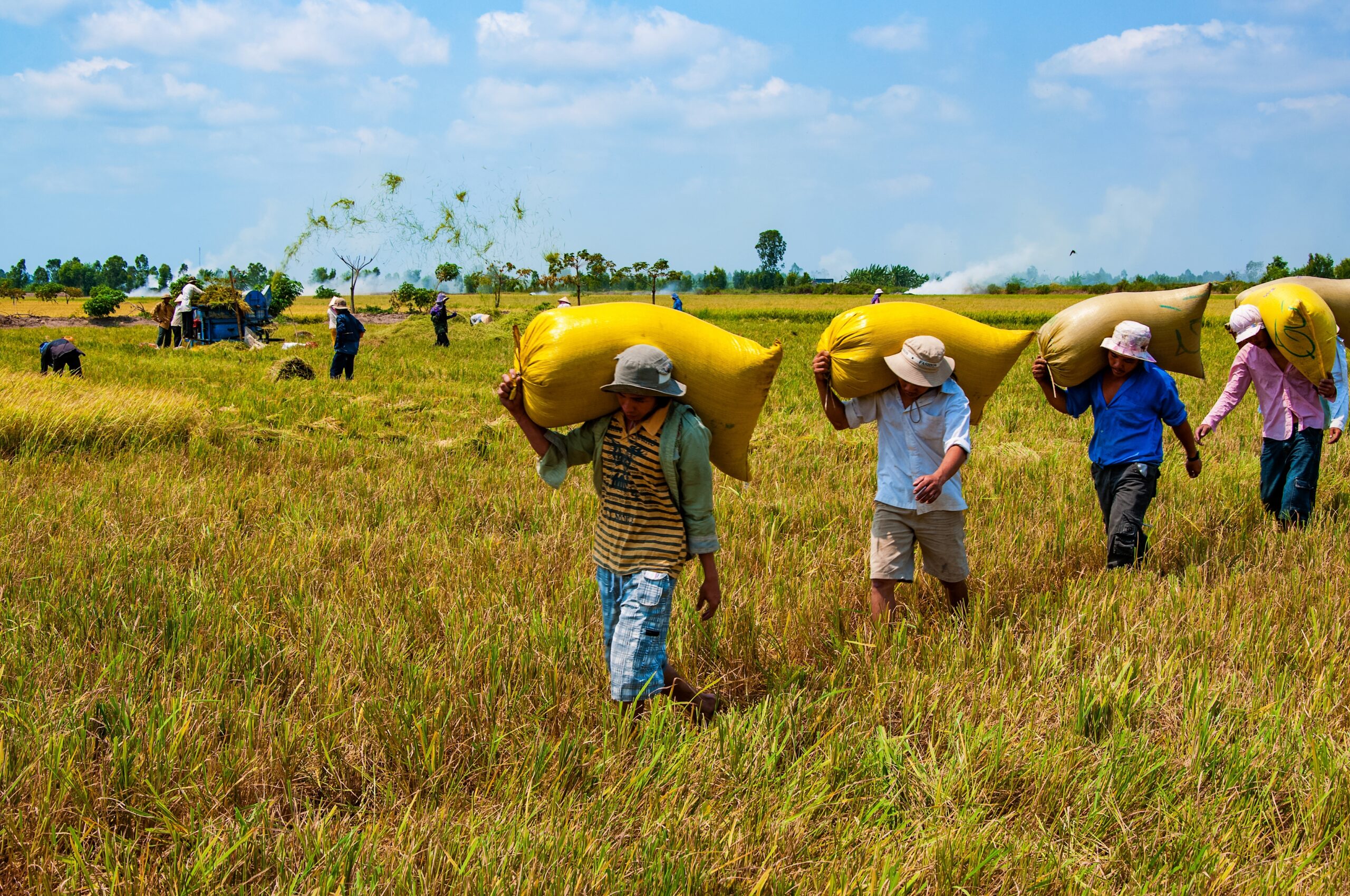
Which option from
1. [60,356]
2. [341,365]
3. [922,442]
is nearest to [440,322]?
[341,365]

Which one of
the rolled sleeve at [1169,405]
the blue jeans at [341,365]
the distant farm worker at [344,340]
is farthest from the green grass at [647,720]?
the blue jeans at [341,365]

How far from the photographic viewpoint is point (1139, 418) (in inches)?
173

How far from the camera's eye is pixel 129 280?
4505 inches

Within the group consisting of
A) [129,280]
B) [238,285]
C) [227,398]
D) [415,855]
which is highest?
[129,280]

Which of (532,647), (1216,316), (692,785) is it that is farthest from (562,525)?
(1216,316)

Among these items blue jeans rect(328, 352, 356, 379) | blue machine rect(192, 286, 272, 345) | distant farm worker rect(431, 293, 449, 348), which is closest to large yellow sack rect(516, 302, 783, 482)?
blue jeans rect(328, 352, 356, 379)

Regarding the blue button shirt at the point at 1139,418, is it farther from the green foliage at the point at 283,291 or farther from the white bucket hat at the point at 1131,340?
the green foliage at the point at 283,291

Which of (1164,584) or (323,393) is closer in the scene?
(1164,584)

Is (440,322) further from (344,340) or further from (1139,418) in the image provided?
(1139,418)

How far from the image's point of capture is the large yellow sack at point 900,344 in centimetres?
372

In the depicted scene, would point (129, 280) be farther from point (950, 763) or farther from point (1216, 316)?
point (950, 763)

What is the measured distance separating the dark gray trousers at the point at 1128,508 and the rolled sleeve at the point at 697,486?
2536mm

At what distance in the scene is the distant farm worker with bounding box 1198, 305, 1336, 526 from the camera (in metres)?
5.16

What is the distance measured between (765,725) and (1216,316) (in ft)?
119
